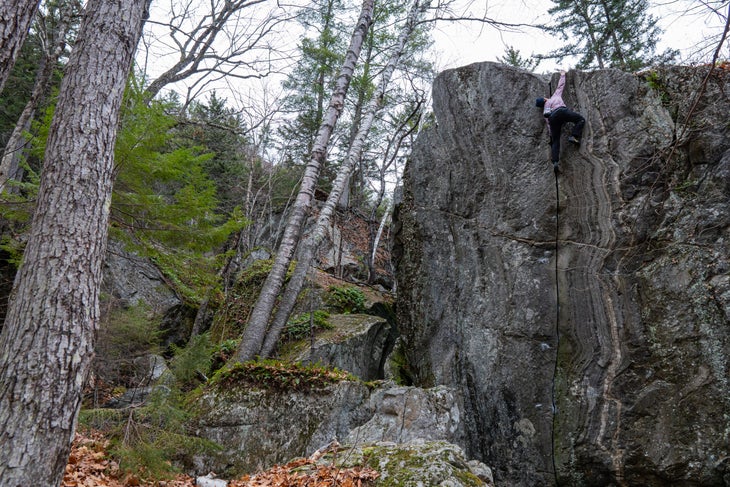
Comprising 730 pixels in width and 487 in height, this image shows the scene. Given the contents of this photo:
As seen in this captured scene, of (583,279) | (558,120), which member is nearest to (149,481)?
(583,279)

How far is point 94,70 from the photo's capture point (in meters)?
3.77

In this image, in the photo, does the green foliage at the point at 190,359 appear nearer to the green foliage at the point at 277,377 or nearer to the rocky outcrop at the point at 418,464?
the green foliage at the point at 277,377

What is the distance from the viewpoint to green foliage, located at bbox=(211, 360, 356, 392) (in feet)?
21.6

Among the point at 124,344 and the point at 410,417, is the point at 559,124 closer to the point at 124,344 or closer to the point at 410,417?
the point at 410,417

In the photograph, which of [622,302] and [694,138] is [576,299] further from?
[694,138]

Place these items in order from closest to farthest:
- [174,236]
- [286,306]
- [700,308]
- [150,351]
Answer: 1. [700,308]
2. [174,236]
3. [286,306]
4. [150,351]

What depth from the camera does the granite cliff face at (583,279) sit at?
615 centimetres

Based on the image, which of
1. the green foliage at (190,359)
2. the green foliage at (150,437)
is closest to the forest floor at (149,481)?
the green foliage at (150,437)

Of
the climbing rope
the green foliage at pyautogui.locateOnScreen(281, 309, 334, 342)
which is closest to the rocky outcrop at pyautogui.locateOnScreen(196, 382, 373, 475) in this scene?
the green foliage at pyautogui.locateOnScreen(281, 309, 334, 342)

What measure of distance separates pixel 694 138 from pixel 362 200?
1657 centimetres

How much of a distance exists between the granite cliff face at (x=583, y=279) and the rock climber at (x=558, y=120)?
22cm

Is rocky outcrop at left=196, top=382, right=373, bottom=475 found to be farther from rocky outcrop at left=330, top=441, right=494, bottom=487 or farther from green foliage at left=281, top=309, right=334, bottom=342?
rocky outcrop at left=330, top=441, right=494, bottom=487

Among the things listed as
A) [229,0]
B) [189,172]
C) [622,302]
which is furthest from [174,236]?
[229,0]

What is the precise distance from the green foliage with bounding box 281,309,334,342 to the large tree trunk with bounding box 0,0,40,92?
6291 mm
